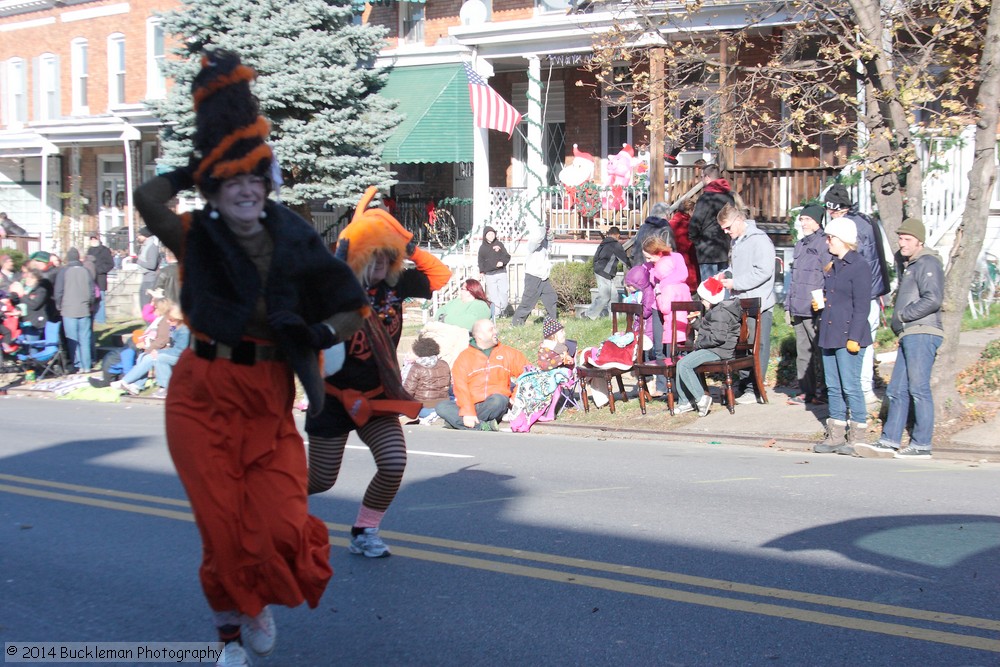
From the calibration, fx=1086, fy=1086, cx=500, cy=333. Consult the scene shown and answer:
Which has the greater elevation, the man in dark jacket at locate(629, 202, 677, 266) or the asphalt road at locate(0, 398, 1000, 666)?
the man in dark jacket at locate(629, 202, 677, 266)

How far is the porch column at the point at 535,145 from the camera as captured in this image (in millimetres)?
22616

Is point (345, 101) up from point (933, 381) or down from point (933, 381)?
up

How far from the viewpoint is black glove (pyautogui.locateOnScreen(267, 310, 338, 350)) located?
4336 millimetres

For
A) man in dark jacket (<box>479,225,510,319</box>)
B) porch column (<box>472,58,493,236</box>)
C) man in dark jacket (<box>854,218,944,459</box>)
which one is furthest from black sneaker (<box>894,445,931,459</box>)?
porch column (<box>472,58,493,236</box>)

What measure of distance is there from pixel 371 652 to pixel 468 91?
→ 2007 cm

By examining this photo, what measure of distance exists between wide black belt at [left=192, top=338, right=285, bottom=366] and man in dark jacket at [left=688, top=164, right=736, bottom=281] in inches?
402

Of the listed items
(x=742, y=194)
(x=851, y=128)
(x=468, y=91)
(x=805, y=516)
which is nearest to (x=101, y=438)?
(x=805, y=516)

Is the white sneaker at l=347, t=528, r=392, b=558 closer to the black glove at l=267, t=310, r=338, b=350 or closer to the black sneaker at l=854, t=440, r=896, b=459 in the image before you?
the black glove at l=267, t=310, r=338, b=350

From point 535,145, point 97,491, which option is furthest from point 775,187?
point 97,491

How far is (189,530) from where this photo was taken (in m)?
7.35

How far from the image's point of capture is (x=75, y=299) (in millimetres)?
18859

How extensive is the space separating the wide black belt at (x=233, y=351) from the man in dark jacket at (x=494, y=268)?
1467cm

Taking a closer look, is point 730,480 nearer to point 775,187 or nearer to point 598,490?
point 598,490

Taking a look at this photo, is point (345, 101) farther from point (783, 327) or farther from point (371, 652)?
point (371, 652)
